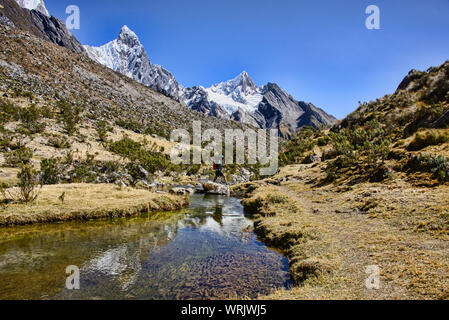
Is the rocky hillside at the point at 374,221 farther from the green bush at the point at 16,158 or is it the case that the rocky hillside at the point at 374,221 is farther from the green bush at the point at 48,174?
the green bush at the point at 16,158

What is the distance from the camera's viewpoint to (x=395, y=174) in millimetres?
18625

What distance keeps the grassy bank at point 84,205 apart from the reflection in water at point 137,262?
110 centimetres

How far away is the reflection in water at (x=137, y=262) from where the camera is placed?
335 inches

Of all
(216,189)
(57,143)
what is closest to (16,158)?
(57,143)

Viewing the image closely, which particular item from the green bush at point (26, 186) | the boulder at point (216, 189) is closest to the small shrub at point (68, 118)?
the boulder at point (216, 189)

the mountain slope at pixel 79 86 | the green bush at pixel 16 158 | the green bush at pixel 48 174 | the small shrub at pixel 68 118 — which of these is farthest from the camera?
the mountain slope at pixel 79 86

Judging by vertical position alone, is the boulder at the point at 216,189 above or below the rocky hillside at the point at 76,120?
below

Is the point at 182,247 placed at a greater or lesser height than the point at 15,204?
lesser

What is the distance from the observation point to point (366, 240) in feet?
35.6

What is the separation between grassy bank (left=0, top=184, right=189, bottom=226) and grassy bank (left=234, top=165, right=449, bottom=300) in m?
10.8

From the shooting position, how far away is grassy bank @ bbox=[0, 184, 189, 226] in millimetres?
15367
